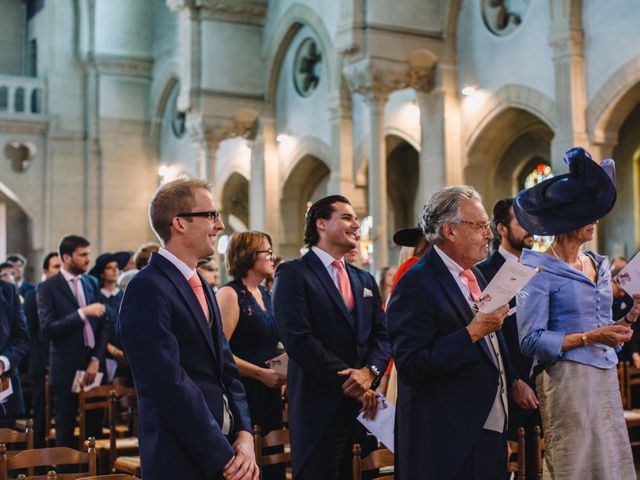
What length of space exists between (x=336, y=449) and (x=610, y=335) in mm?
1486

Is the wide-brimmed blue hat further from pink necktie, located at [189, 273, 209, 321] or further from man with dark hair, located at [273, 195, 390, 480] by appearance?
pink necktie, located at [189, 273, 209, 321]

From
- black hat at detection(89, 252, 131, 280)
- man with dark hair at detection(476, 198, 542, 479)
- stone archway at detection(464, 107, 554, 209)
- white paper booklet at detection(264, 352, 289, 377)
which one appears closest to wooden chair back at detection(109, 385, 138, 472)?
white paper booklet at detection(264, 352, 289, 377)

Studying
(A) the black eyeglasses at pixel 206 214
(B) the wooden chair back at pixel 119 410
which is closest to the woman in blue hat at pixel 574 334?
(A) the black eyeglasses at pixel 206 214

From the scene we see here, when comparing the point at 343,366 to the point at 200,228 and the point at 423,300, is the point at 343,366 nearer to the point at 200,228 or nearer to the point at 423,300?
the point at 423,300

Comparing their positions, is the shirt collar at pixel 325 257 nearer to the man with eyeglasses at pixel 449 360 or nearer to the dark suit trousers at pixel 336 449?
the dark suit trousers at pixel 336 449

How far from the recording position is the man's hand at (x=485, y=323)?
3906 millimetres

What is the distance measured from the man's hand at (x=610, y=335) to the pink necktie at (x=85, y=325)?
4936 mm

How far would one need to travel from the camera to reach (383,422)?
15.9 ft

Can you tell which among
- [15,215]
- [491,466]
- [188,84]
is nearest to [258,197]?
[188,84]

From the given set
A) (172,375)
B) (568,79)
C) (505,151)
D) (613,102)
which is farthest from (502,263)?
(505,151)

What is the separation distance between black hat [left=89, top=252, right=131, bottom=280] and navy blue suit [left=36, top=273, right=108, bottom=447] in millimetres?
811

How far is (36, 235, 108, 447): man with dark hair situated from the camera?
26.3 ft

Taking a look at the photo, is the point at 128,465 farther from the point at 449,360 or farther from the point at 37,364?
the point at 37,364

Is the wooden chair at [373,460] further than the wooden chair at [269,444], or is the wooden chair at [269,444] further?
the wooden chair at [269,444]
